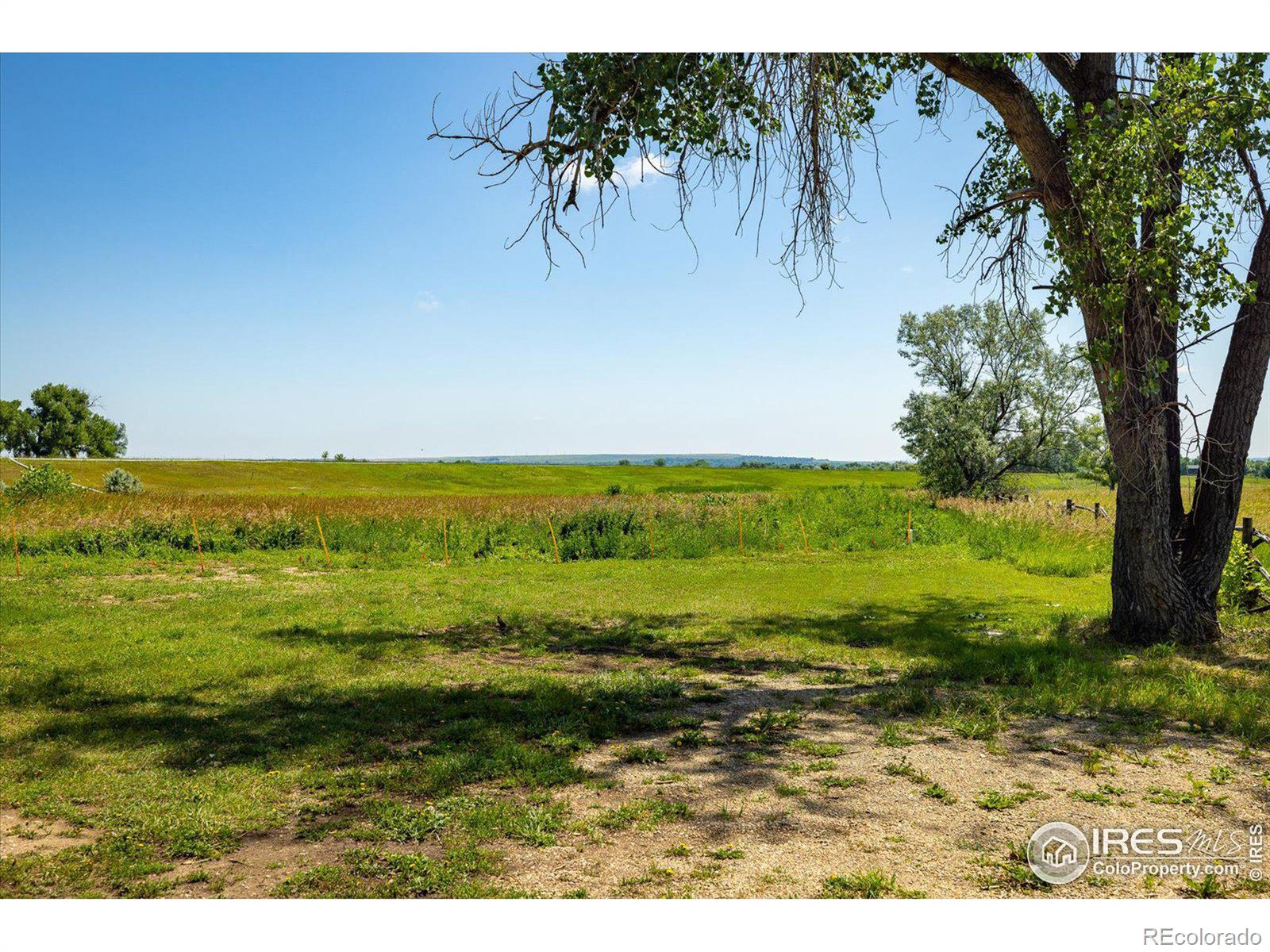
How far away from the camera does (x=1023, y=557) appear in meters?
18.2

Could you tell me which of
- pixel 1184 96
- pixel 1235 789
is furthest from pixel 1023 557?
pixel 1235 789

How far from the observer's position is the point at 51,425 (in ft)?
223

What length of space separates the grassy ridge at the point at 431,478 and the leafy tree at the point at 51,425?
9223 millimetres

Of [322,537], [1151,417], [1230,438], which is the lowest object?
[322,537]

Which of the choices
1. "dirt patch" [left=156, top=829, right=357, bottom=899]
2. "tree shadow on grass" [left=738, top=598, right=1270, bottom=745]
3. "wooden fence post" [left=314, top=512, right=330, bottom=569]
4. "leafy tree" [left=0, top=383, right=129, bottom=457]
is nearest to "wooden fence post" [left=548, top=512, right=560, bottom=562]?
"wooden fence post" [left=314, top=512, right=330, bottom=569]

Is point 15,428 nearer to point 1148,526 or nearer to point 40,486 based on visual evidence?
point 40,486

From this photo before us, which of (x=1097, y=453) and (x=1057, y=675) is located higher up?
(x=1097, y=453)

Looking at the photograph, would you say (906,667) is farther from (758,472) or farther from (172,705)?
(758,472)

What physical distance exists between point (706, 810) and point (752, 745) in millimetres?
1390

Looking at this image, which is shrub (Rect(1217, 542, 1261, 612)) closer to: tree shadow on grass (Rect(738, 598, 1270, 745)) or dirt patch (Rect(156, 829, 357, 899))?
tree shadow on grass (Rect(738, 598, 1270, 745))

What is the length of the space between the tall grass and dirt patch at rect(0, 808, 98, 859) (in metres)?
15.2

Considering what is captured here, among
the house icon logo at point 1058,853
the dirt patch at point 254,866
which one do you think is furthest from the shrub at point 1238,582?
the dirt patch at point 254,866

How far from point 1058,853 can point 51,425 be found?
83.8 m

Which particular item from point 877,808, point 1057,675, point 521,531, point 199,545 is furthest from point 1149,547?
point 199,545
